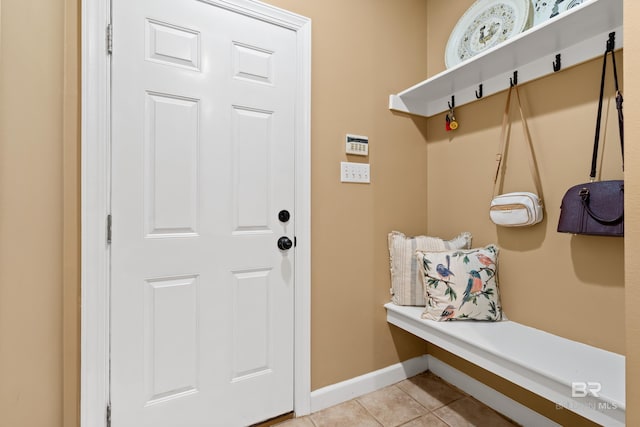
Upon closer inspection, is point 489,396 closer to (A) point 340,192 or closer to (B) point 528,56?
(A) point 340,192

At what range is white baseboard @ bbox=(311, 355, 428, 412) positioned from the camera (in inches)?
63.5

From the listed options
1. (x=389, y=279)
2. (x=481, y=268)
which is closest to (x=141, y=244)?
(x=389, y=279)

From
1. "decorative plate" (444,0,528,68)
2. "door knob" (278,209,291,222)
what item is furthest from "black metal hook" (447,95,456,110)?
"door knob" (278,209,291,222)

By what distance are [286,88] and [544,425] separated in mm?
2026

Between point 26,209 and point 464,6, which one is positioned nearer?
point 26,209

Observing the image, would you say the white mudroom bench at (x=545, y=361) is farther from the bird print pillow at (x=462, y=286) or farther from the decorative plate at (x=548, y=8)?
the decorative plate at (x=548, y=8)

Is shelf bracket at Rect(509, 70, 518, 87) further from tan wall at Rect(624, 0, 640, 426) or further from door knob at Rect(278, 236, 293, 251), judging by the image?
door knob at Rect(278, 236, 293, 251)

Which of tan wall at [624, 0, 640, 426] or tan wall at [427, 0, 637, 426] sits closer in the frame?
tan wall at [624, 0, 640, 426]

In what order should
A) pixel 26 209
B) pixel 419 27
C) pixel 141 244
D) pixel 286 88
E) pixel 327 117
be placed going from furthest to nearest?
pixel 419 27 < pixel 327 117 < pixel 286 88 < pixel 141 244 < pixel 26 209

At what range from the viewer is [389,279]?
1.85 meters

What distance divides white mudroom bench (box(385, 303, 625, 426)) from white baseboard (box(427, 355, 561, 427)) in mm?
397

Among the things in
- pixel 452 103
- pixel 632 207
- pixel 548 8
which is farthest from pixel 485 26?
pixel 632 207

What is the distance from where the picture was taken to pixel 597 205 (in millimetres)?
1112

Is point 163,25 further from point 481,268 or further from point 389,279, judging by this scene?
point 481,268
